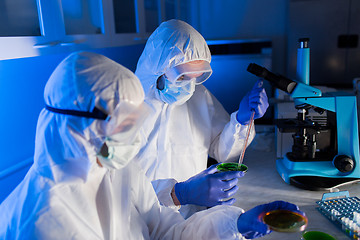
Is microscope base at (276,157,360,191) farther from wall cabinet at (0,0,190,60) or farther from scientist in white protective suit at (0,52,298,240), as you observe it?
wall cabinet at (0,0,190,60)

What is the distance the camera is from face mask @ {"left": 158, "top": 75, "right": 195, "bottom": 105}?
1.39 meters

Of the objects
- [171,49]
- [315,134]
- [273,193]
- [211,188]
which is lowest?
[273,193]

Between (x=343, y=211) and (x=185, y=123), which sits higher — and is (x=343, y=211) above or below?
below

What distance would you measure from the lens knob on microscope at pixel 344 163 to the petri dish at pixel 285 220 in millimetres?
570

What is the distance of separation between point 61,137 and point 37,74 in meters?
0.85

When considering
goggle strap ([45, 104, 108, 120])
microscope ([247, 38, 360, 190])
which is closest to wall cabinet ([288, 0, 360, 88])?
microscope ([247, 38, 360, 190])

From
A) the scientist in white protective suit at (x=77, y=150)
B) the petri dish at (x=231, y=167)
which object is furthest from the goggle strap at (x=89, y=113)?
the petri dish at (x=231, y=167)

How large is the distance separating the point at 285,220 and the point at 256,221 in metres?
0.11

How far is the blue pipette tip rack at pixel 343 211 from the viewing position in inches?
38.3

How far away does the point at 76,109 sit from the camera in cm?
76

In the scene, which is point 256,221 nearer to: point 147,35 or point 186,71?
point 186,71

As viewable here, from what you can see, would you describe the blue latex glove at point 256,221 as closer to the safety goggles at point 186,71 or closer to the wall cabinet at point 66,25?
the safety goggles at point 186,71

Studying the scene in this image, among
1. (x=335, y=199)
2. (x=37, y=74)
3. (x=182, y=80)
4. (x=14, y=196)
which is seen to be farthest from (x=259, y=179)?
(x=37, y=74)

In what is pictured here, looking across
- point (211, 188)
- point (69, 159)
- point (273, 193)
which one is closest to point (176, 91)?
point (211, 188)
